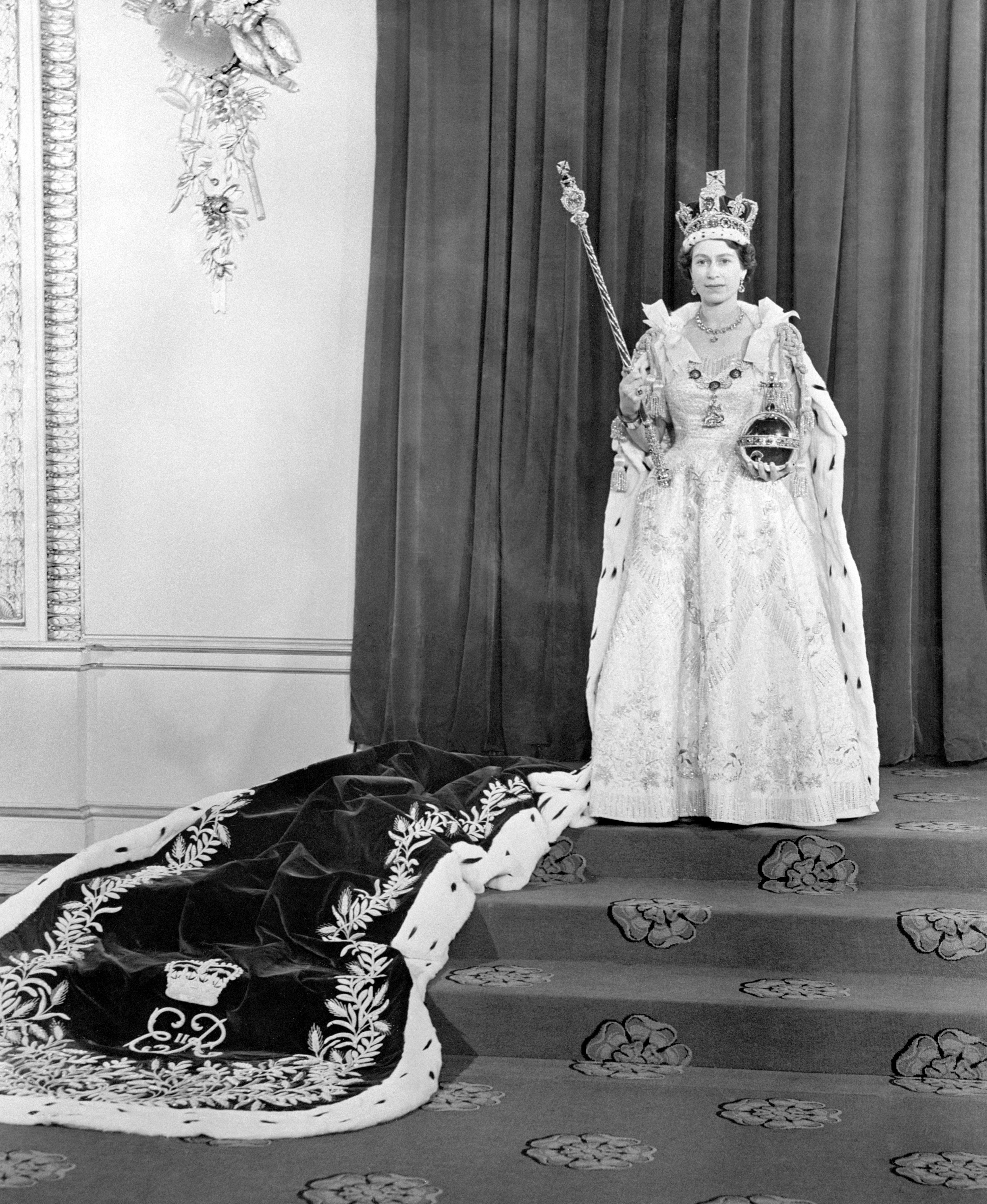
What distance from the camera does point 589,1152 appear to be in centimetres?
218

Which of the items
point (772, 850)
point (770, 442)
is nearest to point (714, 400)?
point (770, 442)

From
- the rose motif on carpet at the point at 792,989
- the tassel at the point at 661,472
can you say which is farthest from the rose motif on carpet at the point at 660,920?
the tassel at the point at 661,472

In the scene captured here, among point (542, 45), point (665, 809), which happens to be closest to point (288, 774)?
point (665, 809)

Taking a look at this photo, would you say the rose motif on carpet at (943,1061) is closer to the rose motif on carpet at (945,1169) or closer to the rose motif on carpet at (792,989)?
the rose motif on carpet at (792,989)

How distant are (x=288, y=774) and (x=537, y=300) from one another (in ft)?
5.53

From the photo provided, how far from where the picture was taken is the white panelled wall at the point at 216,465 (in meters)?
4.10

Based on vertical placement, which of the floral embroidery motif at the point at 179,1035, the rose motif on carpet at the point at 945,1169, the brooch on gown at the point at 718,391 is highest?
the brooch on gown at the point at 718,391

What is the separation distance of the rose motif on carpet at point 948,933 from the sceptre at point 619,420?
1244 mm

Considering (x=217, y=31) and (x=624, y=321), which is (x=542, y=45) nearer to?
(x=624, y=321)

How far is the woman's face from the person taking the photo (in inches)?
131

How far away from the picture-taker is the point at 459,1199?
6.59 feet

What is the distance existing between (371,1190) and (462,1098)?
398mm

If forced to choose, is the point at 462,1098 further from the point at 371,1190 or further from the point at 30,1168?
the point at 30,1168

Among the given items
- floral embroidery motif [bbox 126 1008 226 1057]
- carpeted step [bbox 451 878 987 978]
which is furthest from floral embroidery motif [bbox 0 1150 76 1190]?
carpeted step [bbox 451 878 987 978]
